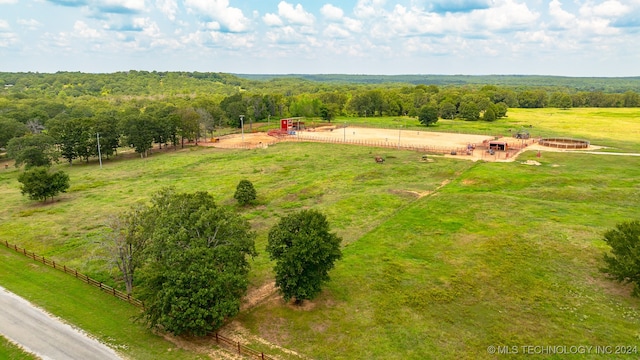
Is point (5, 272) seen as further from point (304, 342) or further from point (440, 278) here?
point (440, 278)

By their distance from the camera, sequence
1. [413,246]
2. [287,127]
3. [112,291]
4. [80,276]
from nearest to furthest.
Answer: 1. [112,291]
2. [80,276]
3. [413,246]
4. [287,127]

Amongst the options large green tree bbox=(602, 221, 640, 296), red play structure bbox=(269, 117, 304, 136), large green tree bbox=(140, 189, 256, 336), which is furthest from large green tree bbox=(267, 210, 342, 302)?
red play structure bbox=(269, 117, 304, 136)

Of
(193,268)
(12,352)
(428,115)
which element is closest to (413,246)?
(193,268)

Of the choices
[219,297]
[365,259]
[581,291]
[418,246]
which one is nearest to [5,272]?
[219,297]

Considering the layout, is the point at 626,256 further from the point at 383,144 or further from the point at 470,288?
the point at 383,144

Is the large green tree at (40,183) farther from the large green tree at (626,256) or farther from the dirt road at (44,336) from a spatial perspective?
the large green tree at (626,256)
